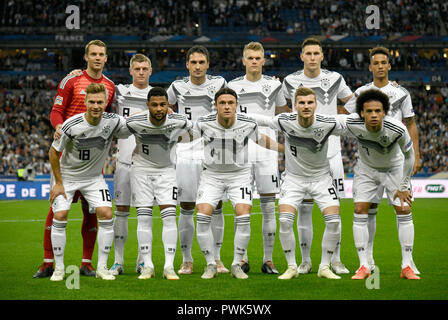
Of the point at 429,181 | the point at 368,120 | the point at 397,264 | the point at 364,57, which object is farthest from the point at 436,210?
the point at 364,57

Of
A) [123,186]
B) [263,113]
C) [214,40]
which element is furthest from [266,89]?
[214,40]

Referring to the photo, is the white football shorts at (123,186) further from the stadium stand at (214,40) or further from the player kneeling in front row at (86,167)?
the stadium stand at (214,40)

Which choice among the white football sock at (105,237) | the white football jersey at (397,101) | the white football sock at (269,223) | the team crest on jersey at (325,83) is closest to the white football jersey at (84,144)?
the white football sock at (105,237)

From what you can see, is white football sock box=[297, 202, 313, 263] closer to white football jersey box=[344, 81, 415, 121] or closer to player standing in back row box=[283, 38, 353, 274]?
player standing in back row box=[283, 38, 353, 274]

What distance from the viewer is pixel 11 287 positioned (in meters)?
6.82

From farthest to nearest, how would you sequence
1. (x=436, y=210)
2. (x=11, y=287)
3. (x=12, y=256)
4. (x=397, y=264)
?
(x=436, y=210), (x=12, y=256), (x=397, y=264), (x=11, y=287)

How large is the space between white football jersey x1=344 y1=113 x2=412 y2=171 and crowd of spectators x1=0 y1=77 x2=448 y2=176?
68.9 ft

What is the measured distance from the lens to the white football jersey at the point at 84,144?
720cm

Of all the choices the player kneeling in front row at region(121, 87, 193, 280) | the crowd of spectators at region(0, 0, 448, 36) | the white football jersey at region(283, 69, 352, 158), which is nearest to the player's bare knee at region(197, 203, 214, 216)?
the player kneeling in front row at region(121, 87, 193, 280)

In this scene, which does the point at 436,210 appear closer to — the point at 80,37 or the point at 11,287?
the point at 11,287

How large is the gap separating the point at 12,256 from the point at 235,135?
4411 millimetres

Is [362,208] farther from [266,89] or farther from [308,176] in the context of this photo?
[266,89]

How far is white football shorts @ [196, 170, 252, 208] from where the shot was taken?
744cm

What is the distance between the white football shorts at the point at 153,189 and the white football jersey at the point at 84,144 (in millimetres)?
494
